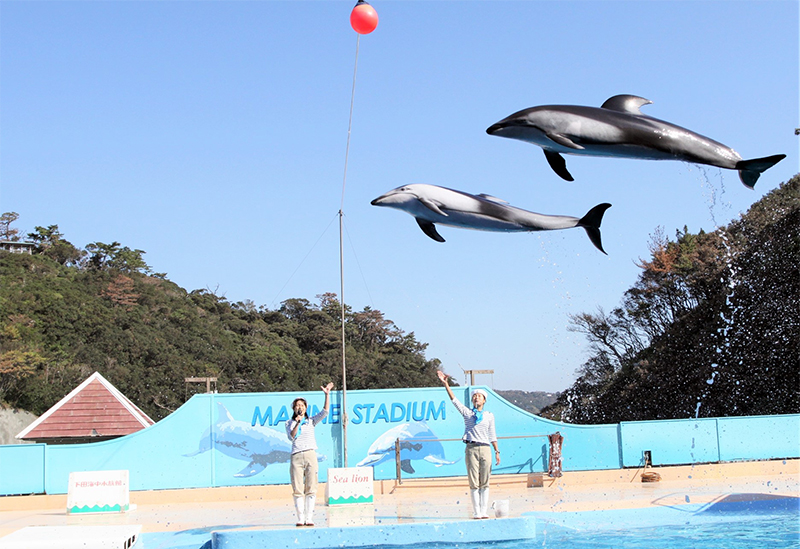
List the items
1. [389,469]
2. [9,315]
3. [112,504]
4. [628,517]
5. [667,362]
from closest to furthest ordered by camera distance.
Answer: [628,517], [112,504], [389,469], [667,362], [9,315]

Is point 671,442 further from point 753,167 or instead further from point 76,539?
point 76,539

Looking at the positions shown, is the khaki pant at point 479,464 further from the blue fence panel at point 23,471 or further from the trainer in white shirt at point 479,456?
the blue fence panel at point 23,471

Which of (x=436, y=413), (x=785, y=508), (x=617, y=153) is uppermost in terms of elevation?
(x=617, y=153)

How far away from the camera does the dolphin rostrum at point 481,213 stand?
6625mm

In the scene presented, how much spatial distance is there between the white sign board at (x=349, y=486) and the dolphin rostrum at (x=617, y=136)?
6443 millimetres

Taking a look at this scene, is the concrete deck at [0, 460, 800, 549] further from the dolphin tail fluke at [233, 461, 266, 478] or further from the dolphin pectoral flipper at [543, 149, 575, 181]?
the dolphin pectoral flipper at [543, 149, 575, 181]

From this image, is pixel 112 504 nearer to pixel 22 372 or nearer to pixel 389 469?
pixel 389 469

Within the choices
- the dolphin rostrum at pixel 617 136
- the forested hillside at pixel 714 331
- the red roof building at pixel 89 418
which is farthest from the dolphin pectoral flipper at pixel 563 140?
the forested hillside at pixel 714 331

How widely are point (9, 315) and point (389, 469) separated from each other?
2894 centimetres

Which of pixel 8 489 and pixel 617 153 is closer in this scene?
pixel 617 153

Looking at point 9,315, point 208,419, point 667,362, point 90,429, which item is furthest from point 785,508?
point 9,315

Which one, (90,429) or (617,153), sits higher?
(617,153)

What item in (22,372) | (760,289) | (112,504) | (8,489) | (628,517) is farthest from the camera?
(22,372)

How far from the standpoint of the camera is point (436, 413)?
42.7ft
